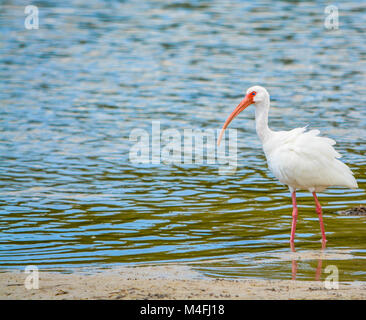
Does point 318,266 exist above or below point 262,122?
below

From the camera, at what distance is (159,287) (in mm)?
8234

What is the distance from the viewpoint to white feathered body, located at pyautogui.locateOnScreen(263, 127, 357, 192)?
10.7 metres

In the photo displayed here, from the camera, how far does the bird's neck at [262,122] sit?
11.4 metres

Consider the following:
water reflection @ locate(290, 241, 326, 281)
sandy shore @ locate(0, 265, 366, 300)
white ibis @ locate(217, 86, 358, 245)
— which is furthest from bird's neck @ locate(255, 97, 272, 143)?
sandy shore @ locate(0, 265, 366, 300)

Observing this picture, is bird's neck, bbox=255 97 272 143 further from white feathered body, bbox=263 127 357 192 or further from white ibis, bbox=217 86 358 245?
white feathered body, bbox=263 127 357 192

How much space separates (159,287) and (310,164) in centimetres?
330

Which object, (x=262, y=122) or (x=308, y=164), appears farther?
(x=262, y=122)

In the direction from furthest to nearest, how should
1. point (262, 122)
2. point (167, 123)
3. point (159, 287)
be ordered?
point (167, 123), point (262, 122), point (159, 287)

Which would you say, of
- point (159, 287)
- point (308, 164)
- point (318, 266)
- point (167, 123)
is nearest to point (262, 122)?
point (308, 164)

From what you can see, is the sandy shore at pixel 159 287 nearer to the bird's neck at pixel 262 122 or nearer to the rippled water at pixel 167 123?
the rippled water at pixel 167 123

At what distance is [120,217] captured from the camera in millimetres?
12102

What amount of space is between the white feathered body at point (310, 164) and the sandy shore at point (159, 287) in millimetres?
2332

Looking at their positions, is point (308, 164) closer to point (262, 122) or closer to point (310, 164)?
point (310, 164)
